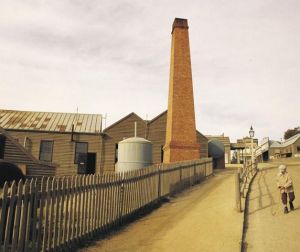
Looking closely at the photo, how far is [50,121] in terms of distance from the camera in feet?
114

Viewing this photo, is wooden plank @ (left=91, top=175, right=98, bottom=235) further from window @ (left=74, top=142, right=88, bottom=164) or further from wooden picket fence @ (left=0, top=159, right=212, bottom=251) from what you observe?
window @ (left=74, top=142, right=88, bottom=164)

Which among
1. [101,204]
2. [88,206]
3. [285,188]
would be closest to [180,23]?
[285,188]

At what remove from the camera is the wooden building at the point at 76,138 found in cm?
3275

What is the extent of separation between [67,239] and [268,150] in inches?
2451

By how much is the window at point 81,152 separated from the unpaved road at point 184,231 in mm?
22747

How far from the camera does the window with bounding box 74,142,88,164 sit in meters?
33.0

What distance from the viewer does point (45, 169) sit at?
1925cm

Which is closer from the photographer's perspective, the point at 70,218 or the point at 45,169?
the point at 70,218

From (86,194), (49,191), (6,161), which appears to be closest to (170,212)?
(86,194)

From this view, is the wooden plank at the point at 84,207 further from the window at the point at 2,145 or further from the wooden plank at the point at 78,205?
the window at the point at 2,145

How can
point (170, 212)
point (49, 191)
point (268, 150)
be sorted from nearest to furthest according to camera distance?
1. point (49, 191)
2. point (170, 212)
3. point (268, 150)

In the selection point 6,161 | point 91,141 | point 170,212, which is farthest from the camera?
point 91,141

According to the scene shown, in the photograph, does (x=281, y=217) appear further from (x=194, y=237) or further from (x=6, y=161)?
(x=6, y=161)

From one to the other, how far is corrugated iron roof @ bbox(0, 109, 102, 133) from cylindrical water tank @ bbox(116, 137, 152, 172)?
1751cm
